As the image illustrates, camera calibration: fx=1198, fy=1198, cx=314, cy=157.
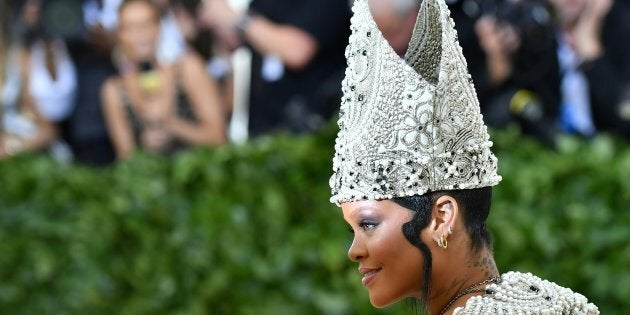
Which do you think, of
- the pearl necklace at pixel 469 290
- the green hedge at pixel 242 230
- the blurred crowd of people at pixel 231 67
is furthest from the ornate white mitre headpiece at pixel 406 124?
the blurred crowd of people at pixel 231 67

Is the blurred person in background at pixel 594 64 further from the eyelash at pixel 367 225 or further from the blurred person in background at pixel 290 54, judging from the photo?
the eyelash at pixel 367 225

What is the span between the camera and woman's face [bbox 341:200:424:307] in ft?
8.25

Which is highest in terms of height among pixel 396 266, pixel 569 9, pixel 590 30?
pixel 569 9

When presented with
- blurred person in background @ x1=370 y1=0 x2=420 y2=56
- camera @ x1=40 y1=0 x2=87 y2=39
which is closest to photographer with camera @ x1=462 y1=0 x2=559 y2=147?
blurred person in background @ x1=370 y1=0 x2=420 y2=56

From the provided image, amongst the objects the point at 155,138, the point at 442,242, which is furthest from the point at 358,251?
the point at 155,138

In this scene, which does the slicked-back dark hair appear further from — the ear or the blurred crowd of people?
the blurred crowd of people

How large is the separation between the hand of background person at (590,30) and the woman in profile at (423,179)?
3060 millimetres

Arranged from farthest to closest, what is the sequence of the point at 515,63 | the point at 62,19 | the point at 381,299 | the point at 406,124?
the point at 62,19
the point at 515,63
the point at 381,299
the point at 406,124

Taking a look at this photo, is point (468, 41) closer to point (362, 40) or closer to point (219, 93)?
point (219, 93)

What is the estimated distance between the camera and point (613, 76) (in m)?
5.48

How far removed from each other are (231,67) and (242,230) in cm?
101

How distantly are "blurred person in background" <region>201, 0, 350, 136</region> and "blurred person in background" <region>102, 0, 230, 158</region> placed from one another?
0.27 m

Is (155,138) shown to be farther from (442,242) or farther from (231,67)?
(442,242)

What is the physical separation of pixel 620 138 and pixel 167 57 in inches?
101
